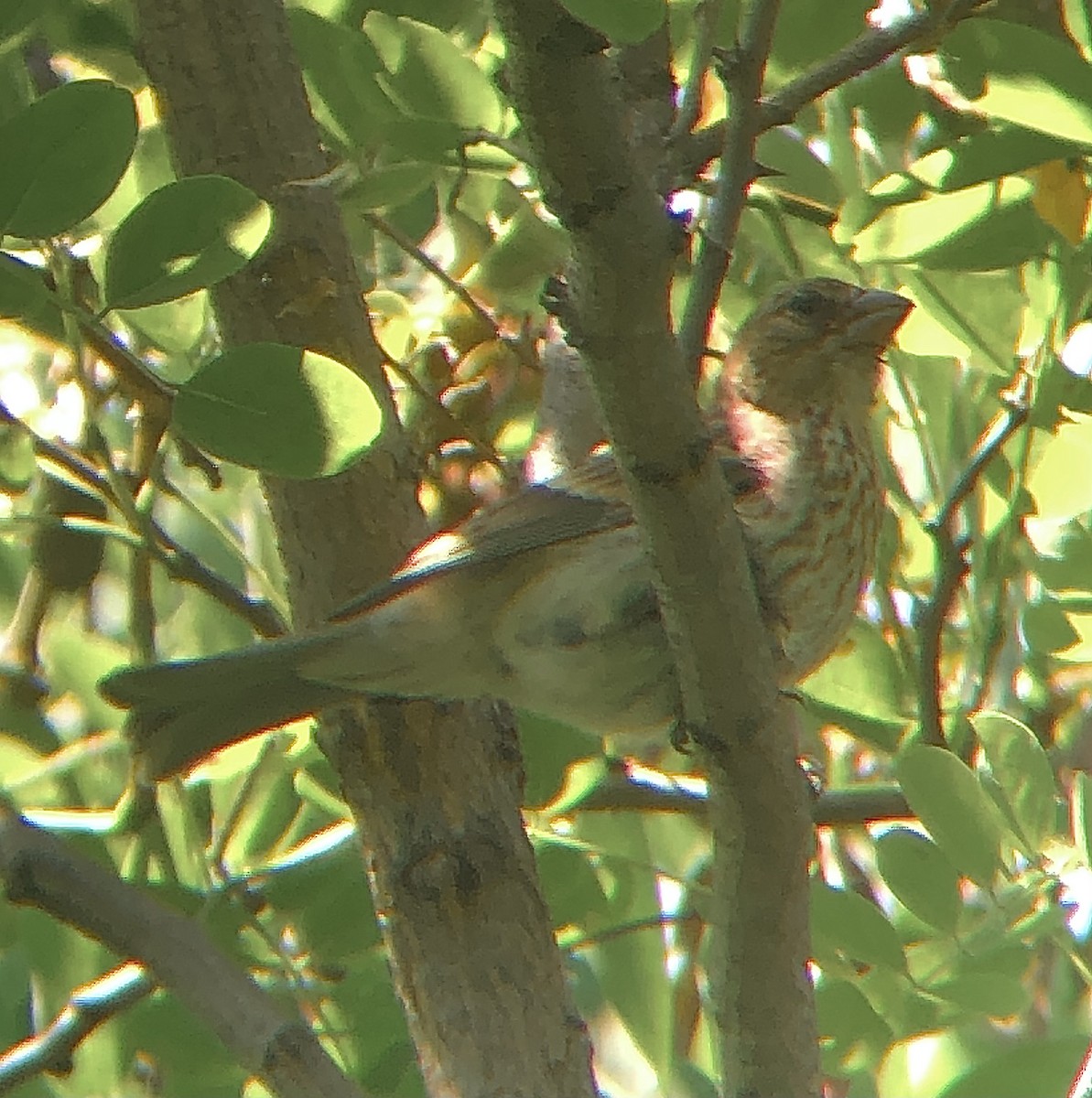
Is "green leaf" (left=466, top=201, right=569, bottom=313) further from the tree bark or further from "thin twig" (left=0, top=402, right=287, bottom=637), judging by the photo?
"thin twig" (left=0, top=402, right=287, bottom=637)

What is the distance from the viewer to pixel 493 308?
356 cm

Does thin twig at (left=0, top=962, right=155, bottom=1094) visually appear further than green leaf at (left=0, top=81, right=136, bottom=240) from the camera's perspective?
Yes

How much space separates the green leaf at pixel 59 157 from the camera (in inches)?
92.0

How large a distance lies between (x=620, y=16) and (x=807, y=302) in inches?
81.5

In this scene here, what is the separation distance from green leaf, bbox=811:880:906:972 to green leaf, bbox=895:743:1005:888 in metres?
0.18

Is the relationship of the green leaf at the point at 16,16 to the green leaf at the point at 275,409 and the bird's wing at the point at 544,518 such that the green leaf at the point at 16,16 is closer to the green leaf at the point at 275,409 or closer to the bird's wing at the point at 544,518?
the green leaf at the point at 275,409

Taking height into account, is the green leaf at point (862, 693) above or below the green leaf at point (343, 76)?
below

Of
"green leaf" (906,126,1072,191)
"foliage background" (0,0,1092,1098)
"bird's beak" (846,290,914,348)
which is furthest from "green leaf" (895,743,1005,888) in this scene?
"bird's beak" (846,290,914,348)

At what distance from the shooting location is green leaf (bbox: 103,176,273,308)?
2395 millimetres

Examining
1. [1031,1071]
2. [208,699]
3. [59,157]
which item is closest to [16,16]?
[59,157]

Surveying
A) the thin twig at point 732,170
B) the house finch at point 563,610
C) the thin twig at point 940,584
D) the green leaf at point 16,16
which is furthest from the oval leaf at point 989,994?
the green leaf at point 16,16

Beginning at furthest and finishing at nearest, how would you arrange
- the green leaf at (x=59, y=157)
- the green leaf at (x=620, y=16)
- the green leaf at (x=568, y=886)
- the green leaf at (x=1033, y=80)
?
the green leaf at (x=568, y=886)
the green leaf at (x=1033, y=80)
the green leaf at (x=59, y=157)
the green leaf at (x=620, y=16)

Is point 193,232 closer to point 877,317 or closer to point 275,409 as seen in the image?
point 275,409

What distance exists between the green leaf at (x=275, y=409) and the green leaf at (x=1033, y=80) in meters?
0.90
